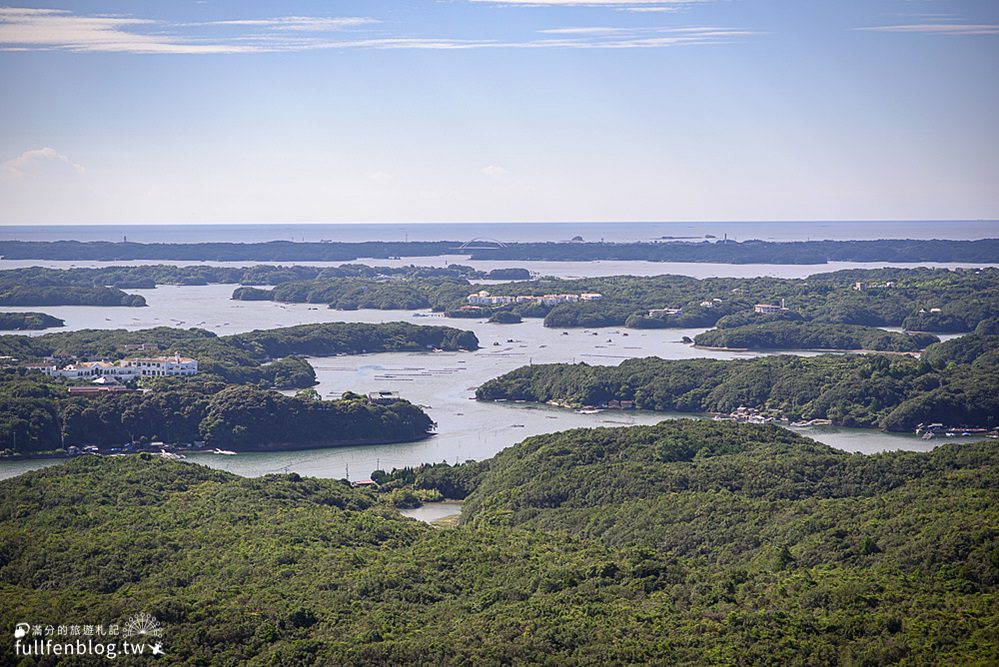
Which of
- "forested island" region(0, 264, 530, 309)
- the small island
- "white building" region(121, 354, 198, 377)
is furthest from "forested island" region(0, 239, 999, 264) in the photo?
"white building" region(121, 354, 198, 377)

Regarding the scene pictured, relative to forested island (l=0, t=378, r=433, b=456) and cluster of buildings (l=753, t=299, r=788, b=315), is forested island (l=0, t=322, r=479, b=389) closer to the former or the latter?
forested island (l=0, t=378, r=433, b=456)

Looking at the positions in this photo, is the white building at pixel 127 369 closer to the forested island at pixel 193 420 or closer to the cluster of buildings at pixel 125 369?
the cluster of buildings at pixel 125 369

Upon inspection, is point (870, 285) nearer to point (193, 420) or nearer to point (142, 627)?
point (193, 420)

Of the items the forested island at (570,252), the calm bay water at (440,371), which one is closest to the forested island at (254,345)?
the calm bay water at (440,371)

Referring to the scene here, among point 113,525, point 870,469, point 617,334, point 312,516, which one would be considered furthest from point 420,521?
point 617,334

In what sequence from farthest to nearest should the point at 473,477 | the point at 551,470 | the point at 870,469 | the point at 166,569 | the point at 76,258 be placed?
1. the point at 76,258
2. the point at 473,477
3. the point at 551,470
4. the point at 870,469
5. the point at 166,569

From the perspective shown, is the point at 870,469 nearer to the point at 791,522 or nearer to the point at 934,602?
the point at 791,522

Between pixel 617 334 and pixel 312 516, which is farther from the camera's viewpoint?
pixel 617 334
